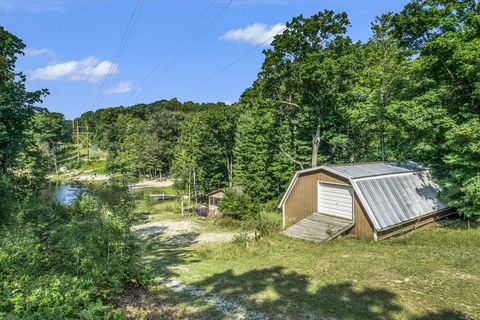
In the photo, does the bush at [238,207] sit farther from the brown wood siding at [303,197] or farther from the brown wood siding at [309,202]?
the brown wood siding at [309,202]

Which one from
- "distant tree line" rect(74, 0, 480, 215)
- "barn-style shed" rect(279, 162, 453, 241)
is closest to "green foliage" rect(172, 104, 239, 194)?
"distant tree line" rect(74, 0, 480, 215)

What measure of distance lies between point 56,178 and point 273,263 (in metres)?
80.0

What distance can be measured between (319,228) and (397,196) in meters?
4.51

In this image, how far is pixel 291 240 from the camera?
1570 centimetres

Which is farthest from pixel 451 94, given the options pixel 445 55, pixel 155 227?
pixel 155 227

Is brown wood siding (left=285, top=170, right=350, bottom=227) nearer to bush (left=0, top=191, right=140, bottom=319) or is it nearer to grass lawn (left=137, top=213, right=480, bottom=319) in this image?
grass lawn (left=137, top=213, right=480, bottom=319)

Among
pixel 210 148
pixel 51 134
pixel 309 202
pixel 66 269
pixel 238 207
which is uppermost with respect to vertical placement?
pixel 51 134

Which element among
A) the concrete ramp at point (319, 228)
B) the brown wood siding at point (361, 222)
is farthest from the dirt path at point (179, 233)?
the brown wood siding at point (361, 222)

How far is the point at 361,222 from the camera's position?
15633 mm

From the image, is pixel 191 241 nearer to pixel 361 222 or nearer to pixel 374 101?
pixel 361 222

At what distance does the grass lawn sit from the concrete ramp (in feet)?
2.00

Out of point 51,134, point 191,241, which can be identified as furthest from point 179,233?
point 51,134

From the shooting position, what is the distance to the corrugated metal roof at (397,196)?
1532cm

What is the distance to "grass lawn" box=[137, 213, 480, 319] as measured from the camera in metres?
7.95
